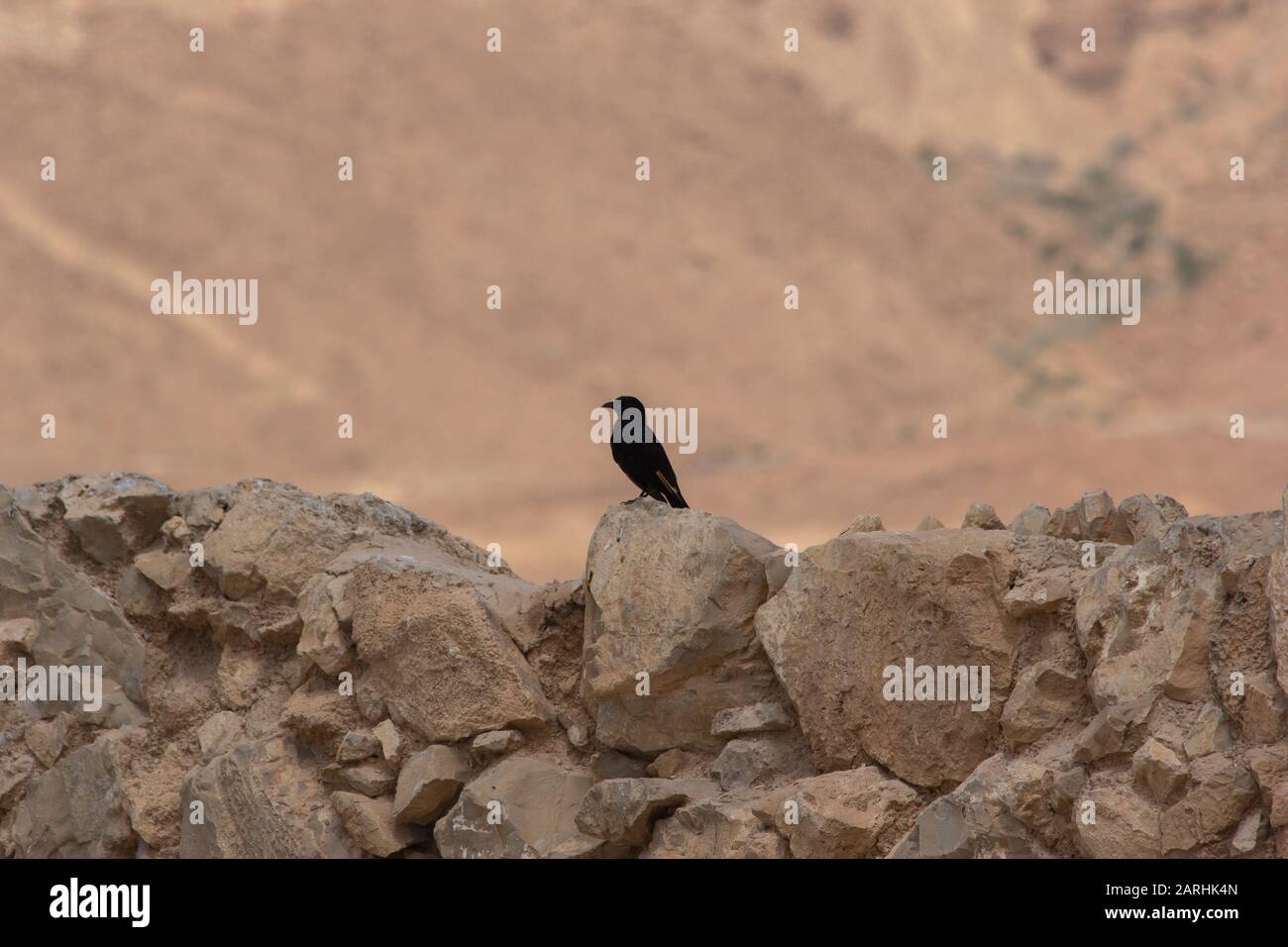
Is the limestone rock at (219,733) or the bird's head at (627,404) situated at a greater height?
the bird's head at (627,404)

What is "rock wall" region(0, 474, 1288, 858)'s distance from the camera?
7406 mm

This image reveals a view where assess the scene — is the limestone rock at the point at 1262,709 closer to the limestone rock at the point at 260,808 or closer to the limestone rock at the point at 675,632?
the limestone rock at the point at 675,632

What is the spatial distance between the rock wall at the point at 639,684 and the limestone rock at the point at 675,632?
0.02m

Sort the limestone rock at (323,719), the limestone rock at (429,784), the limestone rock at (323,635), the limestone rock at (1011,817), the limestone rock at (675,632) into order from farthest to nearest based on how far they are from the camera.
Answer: the limestone rock at (323,635) → the limestone rock at (323,719) → the limestone rock at (429,784) → the limestone rock at (675,632) → the limestone rock at (1011,817)

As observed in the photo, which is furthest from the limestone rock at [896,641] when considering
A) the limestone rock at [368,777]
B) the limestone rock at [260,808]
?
the limestone rock at [260,808]

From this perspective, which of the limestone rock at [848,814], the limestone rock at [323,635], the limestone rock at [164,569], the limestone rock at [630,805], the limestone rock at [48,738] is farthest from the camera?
the limestone rock at [164,569]

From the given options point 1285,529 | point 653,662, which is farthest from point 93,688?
point 1285,529

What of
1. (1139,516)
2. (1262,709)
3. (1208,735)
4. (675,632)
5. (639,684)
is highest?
(1139,516)

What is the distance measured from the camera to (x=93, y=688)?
11070 mm

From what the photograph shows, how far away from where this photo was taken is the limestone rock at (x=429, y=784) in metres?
9.37

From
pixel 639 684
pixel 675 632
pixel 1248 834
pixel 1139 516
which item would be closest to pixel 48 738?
pixel 639 684

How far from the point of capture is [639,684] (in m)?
9.16

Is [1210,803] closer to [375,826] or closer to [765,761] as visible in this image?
[765,761]

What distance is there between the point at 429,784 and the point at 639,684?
168cm
